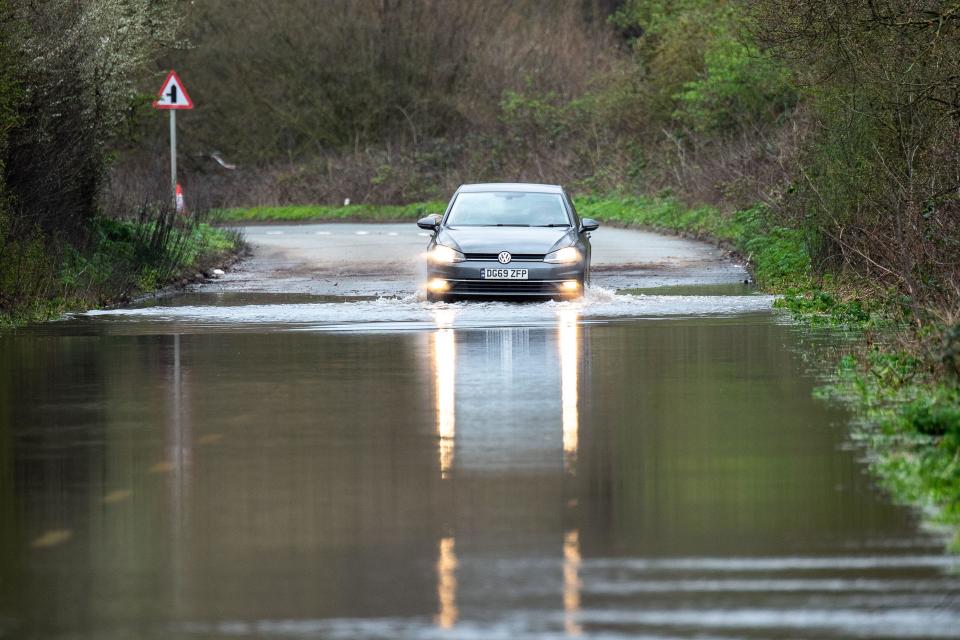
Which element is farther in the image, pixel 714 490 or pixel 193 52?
pixel 193 52

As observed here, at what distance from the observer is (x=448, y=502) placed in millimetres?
9227

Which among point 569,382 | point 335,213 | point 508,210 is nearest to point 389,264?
point 508,210

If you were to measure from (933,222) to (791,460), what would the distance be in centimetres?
821

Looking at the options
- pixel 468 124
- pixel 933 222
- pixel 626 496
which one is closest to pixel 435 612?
pixel 626 496

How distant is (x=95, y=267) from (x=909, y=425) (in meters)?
16.3

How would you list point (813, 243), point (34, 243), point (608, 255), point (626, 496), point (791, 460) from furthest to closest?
point (608, 255) < point (813, 243) < point (34, 243) < point (791, 460) < point (626, 496)

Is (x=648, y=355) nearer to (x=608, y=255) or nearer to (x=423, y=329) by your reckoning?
(x=423, y=329)

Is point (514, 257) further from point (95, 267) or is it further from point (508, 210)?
point (95, 267)

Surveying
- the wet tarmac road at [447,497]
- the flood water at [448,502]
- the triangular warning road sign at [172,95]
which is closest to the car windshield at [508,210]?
the wet tarmac road at [447,497]

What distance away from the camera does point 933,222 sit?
59.2 ft

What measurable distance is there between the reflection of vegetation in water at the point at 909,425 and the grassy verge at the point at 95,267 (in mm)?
10164

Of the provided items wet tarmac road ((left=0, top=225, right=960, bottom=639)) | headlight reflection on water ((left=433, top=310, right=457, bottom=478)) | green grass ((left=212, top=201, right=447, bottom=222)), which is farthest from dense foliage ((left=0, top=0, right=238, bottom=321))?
green grass ((left=212, top=201, right=447, bottom=222))

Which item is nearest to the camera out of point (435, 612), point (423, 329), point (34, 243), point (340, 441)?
point (435, 612)

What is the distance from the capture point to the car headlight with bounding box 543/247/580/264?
22781mm
